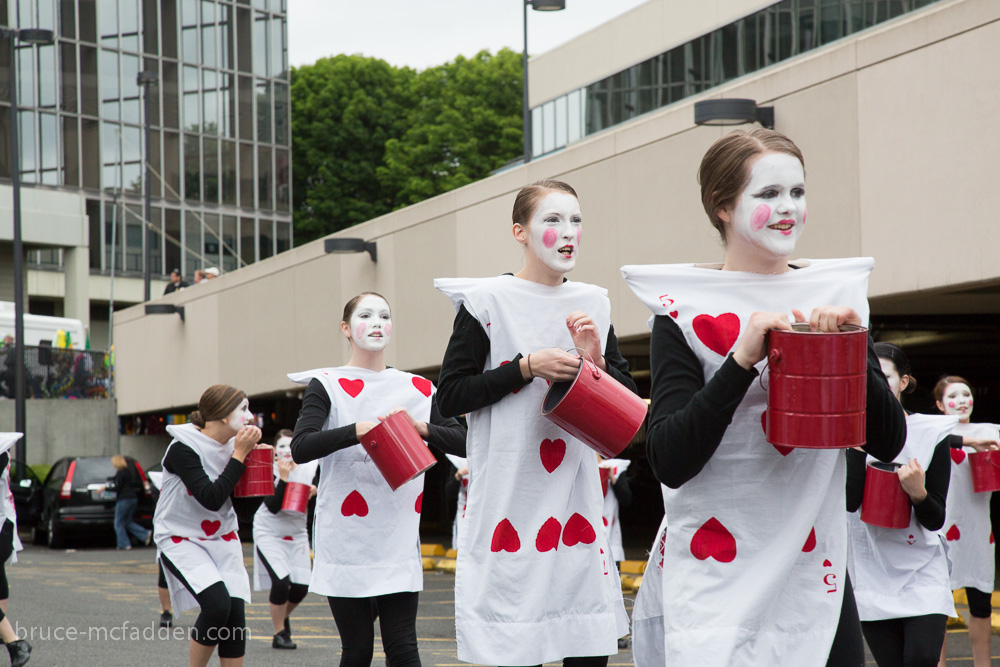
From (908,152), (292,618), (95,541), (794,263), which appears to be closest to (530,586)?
(794,263)

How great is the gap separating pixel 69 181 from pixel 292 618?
3749cm

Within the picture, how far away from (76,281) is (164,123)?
22.2 ft

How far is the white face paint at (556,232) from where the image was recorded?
4.38m

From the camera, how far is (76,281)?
155 feet

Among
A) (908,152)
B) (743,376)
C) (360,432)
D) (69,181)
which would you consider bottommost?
(360,432)

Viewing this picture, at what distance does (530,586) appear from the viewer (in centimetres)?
412

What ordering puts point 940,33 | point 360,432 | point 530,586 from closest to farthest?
point 530,586 < point 360,432 < point 940,33

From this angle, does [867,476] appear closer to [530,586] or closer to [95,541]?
[530,586]

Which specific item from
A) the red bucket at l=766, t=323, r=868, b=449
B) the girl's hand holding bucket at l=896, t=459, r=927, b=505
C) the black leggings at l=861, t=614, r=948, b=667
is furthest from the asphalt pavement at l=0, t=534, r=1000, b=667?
the red bucket at l=766, t=323, r=868, b=449

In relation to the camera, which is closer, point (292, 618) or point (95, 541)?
point (292, 618)

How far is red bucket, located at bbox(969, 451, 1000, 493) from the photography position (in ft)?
25.5

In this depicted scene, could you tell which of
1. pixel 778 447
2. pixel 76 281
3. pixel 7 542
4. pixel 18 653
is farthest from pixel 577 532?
pixel 76 281

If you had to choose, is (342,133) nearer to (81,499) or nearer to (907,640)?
(81,499)

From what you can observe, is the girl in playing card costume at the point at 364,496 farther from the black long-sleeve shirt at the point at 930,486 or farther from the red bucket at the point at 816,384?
the red bucket at the point at 816,384
